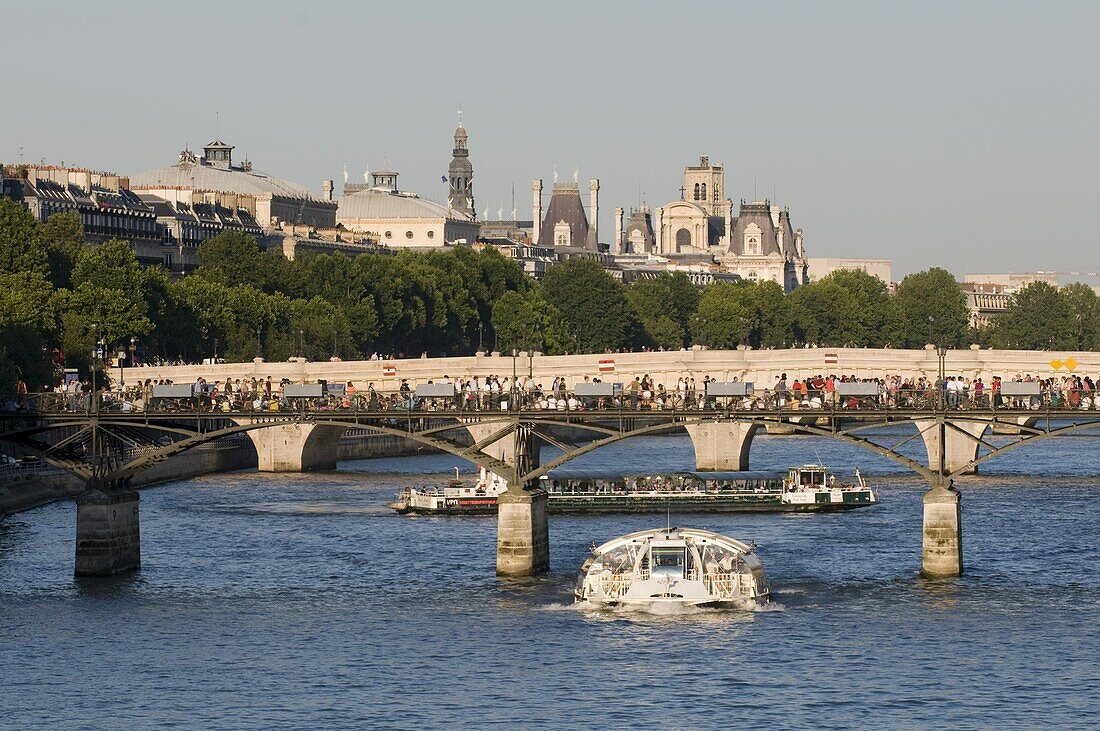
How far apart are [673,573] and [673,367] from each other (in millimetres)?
79088

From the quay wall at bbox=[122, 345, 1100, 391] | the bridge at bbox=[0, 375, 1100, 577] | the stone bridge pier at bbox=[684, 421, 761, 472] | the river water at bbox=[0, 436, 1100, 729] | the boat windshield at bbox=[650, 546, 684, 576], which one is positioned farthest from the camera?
the quay wall at bbox=[122, 345, 1100, 391]

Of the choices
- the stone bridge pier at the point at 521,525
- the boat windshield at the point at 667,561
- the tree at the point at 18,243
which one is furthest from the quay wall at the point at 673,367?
the boat windshield at the point at 667,561

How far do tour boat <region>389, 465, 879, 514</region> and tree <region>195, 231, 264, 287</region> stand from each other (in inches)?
2928

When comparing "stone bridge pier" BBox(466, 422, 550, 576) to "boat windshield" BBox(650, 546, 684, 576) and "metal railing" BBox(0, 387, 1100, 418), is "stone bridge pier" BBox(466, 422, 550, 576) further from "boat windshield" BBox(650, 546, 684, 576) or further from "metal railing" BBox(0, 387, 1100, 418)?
"boat windshield" BBox(650, 546, 684, 576)

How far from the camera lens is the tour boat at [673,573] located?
72.1m

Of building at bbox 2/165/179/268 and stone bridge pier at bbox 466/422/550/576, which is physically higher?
building at bbox 2/165/179/268

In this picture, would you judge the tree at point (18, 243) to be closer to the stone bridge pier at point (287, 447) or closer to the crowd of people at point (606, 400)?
the stone bridge pier at point (287, 447)

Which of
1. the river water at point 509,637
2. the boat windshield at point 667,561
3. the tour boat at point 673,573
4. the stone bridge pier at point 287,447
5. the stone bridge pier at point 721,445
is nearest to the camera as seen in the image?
the river water at point 509,637

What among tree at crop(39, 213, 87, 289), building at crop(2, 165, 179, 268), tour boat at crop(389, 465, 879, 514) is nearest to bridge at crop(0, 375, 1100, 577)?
tour boat at crop(389, 465, 879, 514)

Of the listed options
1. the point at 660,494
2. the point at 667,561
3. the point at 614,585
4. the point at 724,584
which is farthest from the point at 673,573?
the point at 660,494

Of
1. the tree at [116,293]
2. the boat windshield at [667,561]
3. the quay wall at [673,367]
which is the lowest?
the boat windshield at [667,561]

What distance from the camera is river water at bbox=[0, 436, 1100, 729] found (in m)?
59.5

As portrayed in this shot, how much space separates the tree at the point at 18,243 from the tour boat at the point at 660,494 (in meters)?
44.6

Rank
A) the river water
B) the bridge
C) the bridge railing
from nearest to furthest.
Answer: the river water
the bridge
the bridge railing
